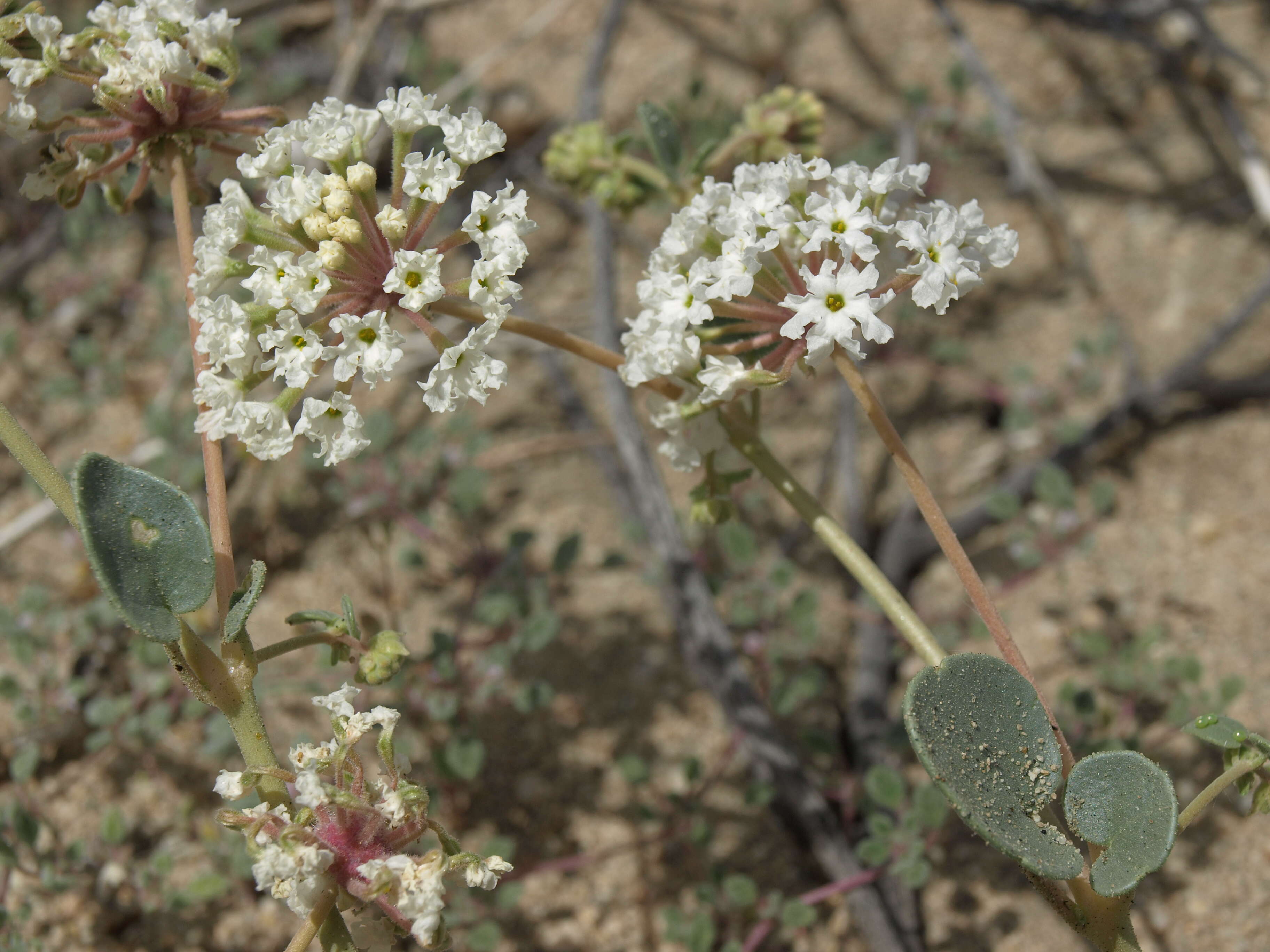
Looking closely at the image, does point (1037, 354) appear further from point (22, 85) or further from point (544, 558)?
point (22, 85)

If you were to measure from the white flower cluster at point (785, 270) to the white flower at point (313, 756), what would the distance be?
68 cm

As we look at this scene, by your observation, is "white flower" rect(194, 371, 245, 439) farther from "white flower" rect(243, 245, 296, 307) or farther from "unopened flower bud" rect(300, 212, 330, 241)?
"unopened flower bud" rect(300, 212, 330, 241)

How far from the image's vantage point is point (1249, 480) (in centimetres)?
290

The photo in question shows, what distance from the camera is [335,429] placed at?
62.3 inches

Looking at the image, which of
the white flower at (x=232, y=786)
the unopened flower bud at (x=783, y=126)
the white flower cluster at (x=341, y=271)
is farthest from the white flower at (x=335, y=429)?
the unopened flower bud at (x=783, y=126)

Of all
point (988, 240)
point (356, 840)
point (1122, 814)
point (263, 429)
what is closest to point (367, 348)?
point (263, 429)

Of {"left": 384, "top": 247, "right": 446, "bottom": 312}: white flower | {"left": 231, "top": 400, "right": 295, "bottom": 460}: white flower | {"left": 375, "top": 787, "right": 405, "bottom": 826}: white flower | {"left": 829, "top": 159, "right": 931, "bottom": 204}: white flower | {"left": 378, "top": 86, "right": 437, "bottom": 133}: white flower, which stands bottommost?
{"left": 375, "top": 787, "right": 405, "bottom": 826}: white flower

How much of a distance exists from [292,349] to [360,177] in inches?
10.3

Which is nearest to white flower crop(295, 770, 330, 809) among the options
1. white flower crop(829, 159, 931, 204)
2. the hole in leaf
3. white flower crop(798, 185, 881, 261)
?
the hole in leaf

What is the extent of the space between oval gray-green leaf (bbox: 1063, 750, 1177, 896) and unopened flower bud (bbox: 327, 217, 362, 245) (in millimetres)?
1254

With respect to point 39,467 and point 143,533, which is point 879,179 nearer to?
point 143,533

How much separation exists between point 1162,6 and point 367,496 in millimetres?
2820

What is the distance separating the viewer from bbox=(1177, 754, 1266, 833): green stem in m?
1.49

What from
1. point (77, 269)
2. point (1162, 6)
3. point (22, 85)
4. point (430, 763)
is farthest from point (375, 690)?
point (1162, 6)
